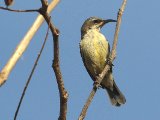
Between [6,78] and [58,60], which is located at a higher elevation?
[6,78]

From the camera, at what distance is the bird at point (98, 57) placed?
843 centimetres

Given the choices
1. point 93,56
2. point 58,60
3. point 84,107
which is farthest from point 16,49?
point 93,56

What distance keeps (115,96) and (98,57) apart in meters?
0.93

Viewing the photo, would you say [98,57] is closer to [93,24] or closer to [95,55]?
[95,55]

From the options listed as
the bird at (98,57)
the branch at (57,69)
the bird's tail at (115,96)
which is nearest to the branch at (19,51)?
the branch at (57,69)

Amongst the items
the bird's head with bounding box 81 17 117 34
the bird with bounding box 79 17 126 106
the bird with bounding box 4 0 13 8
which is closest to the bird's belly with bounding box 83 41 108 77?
the bird with bounding box 79 17 126 106

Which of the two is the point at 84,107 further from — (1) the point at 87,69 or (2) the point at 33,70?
(1) the point at 87,69

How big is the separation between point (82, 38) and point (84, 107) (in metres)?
6.08

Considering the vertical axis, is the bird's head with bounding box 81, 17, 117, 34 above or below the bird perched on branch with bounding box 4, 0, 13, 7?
below

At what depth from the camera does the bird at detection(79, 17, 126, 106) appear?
843 centimetres

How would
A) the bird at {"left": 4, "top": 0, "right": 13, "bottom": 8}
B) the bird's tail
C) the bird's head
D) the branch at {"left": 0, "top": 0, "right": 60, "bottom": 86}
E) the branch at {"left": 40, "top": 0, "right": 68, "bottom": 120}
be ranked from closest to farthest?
the branch at {"left": 0, "top": 0, "right": 60, "bottom": 86}, the bird at {"left": 4, "top": 0, "right": 13, "bottom": 8}, the branch at {"left": 40, "top": 0, "right": 68, "bottom": 120}, the bird's tail, the bird's head

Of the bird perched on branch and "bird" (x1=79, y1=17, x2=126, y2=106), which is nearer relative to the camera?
the bird perched on branch

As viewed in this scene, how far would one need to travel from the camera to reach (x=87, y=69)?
8.77m

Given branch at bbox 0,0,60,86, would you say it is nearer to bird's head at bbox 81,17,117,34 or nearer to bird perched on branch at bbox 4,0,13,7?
bird perched on branch at bbox 4,0,13,7
